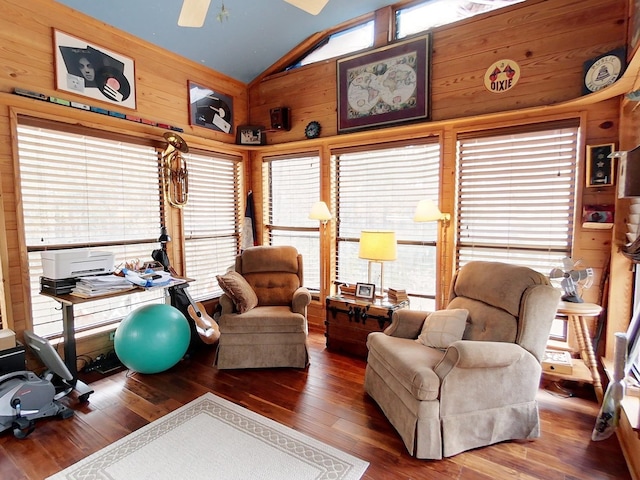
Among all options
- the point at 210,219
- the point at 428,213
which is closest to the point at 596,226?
the point at 428,213

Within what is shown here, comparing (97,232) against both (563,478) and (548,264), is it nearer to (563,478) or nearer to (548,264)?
(563,478)

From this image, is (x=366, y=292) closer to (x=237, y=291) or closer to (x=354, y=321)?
(x=354, y=321)

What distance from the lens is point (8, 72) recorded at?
2.64 meters

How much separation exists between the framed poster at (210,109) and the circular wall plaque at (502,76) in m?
3.01

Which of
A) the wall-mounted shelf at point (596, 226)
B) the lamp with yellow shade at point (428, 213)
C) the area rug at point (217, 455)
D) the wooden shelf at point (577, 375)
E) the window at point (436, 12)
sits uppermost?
the window at point (436, 12)

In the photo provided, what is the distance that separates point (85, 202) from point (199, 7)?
2022 millimetres

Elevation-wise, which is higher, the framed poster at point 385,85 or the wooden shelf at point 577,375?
the framed poster at point 385,85

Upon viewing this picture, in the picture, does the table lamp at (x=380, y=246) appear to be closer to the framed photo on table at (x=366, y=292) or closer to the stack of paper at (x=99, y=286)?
the framed photo on table at (x=366, y=292)

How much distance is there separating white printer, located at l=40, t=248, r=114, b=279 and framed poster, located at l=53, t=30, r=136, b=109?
142cm

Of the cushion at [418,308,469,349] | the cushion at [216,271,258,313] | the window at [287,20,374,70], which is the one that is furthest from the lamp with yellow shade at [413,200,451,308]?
the window at [287,20,374,70]

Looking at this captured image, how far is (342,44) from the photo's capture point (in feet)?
13.2

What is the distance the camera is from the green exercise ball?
282 cm

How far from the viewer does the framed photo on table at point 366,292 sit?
11.5 ft

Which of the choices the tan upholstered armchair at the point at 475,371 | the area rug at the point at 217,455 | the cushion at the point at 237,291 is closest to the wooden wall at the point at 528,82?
the tan upholstered armchair at the point at 475,371
